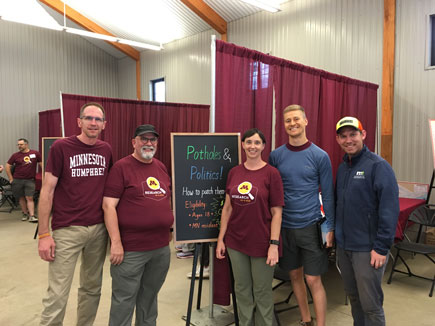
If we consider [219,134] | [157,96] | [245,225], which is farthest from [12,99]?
[245,225]

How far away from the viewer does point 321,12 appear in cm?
591

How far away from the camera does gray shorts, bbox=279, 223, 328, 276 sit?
88.6 inches

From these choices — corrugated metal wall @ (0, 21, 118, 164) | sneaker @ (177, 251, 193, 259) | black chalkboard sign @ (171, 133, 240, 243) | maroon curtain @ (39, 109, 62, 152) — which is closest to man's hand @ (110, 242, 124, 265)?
black chalkboard sign @ (171, 133, 240, 243)

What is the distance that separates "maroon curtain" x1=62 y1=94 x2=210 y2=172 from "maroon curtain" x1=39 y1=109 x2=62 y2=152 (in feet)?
9.62

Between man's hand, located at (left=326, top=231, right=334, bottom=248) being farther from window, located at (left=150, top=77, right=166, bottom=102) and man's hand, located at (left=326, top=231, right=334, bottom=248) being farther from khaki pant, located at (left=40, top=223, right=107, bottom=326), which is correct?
window, located at (left=150, top=77, right=166, bottom=102)

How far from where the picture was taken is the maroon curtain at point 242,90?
9.04ft

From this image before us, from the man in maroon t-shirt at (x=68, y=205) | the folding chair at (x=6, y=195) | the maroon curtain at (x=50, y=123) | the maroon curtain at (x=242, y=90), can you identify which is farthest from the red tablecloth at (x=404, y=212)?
the folding chair at (x=6, y=195)

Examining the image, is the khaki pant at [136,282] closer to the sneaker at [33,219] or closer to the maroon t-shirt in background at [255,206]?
the maroon t-shirt in background at [255,206]

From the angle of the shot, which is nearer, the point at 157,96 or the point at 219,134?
the point at 219,134

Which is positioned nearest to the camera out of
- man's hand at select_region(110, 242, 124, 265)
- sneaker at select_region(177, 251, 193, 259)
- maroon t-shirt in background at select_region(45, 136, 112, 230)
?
man's hand at select_region(110, 242, 124, 265)

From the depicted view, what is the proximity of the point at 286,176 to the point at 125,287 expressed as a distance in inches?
47.1

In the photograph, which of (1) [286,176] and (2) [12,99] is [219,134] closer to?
(1) [286,176]

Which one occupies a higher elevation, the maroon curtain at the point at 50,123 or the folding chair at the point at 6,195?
the maroon curtain at the point at 50,123

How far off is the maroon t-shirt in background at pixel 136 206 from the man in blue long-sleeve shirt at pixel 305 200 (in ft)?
2.71
